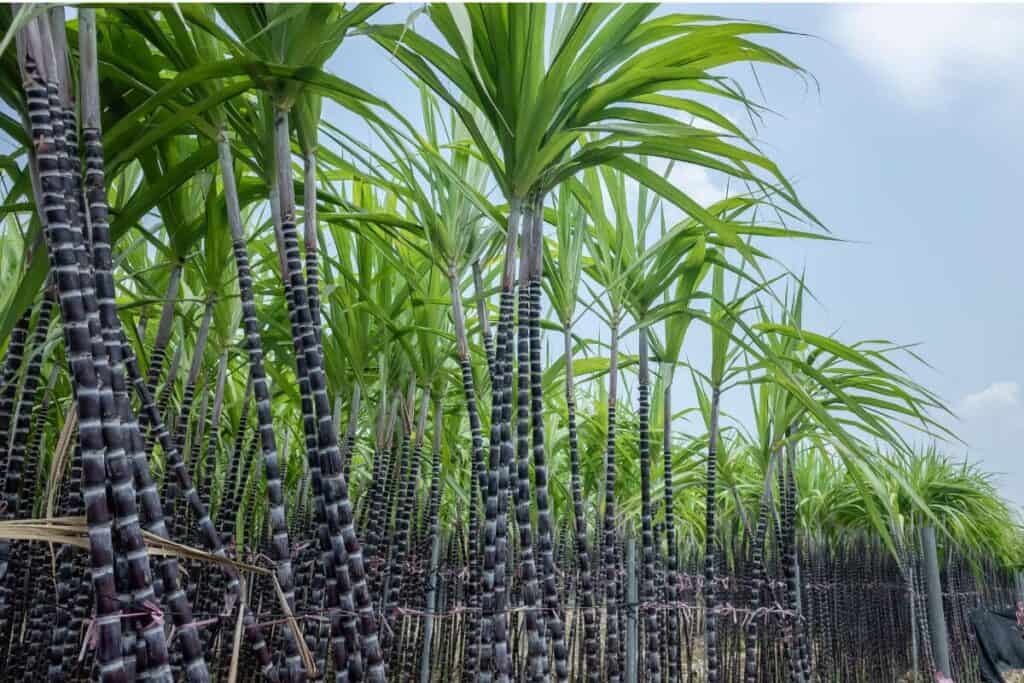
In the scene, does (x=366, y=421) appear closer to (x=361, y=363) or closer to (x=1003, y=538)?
(x=361, y=363)

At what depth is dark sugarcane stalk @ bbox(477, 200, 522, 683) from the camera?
5.74 ft

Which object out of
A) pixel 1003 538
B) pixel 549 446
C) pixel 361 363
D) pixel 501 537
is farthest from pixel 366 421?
pixel 1003 538

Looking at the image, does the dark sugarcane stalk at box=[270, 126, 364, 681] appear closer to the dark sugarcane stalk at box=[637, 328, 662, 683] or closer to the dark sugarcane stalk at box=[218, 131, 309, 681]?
the dark sugarcane stalk at box=[218, 131, 309, 681]

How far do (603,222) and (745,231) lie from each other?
18.4 inches

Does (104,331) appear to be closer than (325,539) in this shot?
Yes

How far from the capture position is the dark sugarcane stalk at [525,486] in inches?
71.2

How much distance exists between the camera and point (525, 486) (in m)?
1.84

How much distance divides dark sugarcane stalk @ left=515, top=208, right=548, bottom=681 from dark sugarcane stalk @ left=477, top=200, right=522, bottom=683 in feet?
0.10

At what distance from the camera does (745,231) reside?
89.0 inches

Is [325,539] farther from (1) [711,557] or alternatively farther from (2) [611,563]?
(1) [711,557]

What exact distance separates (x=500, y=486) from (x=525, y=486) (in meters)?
0.07

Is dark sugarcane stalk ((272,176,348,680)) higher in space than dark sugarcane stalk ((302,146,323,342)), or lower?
lower

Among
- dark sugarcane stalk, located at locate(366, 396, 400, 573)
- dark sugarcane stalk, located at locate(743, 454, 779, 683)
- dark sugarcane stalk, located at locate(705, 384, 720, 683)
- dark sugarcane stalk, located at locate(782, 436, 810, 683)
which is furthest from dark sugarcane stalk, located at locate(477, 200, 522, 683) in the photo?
dark sugarcane stalk, located at locate(782, 436, 810, 683)

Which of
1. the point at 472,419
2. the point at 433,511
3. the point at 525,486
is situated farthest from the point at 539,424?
the point at 433,511
